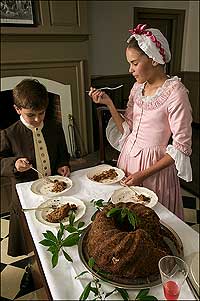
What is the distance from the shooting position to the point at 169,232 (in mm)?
594

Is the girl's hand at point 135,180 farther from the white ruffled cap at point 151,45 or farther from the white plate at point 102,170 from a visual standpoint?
the white ruffled cap at point 151,45

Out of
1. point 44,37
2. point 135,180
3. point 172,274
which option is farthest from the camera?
point 44,37

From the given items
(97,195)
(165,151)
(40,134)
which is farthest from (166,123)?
(40,134)

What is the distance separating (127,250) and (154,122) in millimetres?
561

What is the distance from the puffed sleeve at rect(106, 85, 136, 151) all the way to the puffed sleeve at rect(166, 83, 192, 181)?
245mm

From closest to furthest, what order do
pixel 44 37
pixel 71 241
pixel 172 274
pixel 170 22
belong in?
1. pixel 172 274
2. pixel 71 241
3. pixel 44 37
4. pixel 170 22

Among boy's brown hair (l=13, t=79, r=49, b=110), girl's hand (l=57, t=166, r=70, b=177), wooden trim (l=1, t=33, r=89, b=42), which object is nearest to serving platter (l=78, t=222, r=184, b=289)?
girl's hand (l=57, t=166, r=70, b=177)

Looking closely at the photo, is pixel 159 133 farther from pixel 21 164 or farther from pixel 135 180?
pixel 21 164

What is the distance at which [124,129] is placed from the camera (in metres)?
1.10

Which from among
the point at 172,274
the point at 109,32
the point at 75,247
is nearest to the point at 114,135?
the point at 75,247

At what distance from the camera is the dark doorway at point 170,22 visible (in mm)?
2906

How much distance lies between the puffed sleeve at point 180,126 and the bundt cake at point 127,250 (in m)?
0.40

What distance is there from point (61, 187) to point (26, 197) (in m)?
0.12

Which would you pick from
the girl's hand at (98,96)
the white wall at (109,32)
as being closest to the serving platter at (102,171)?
the girl's hand at (98,96)
